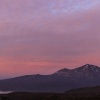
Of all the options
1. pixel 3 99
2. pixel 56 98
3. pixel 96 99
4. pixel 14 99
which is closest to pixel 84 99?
pixel 96 99

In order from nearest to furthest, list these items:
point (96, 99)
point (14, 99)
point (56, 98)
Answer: point (96, 99)
point (56, 98)
point (14, 99)

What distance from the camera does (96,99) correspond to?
83.4m

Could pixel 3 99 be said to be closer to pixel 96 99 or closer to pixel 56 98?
pixel 56 98

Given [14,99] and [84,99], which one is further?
[14,99]

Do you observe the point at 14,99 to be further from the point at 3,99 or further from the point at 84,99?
the point at 84,99

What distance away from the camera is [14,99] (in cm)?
11431

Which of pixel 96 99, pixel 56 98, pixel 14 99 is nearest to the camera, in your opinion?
pixel 96 99

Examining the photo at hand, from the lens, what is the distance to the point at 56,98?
90.1 m

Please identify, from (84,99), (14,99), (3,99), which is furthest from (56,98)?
(14,99)

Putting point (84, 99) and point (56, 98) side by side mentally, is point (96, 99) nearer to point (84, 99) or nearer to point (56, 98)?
point (84, 99)

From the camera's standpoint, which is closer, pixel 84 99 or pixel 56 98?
pixel 84 99

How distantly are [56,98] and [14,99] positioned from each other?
28.0 meters

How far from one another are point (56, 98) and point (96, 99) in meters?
11.7

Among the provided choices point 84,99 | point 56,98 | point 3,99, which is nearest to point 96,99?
point 84,99
